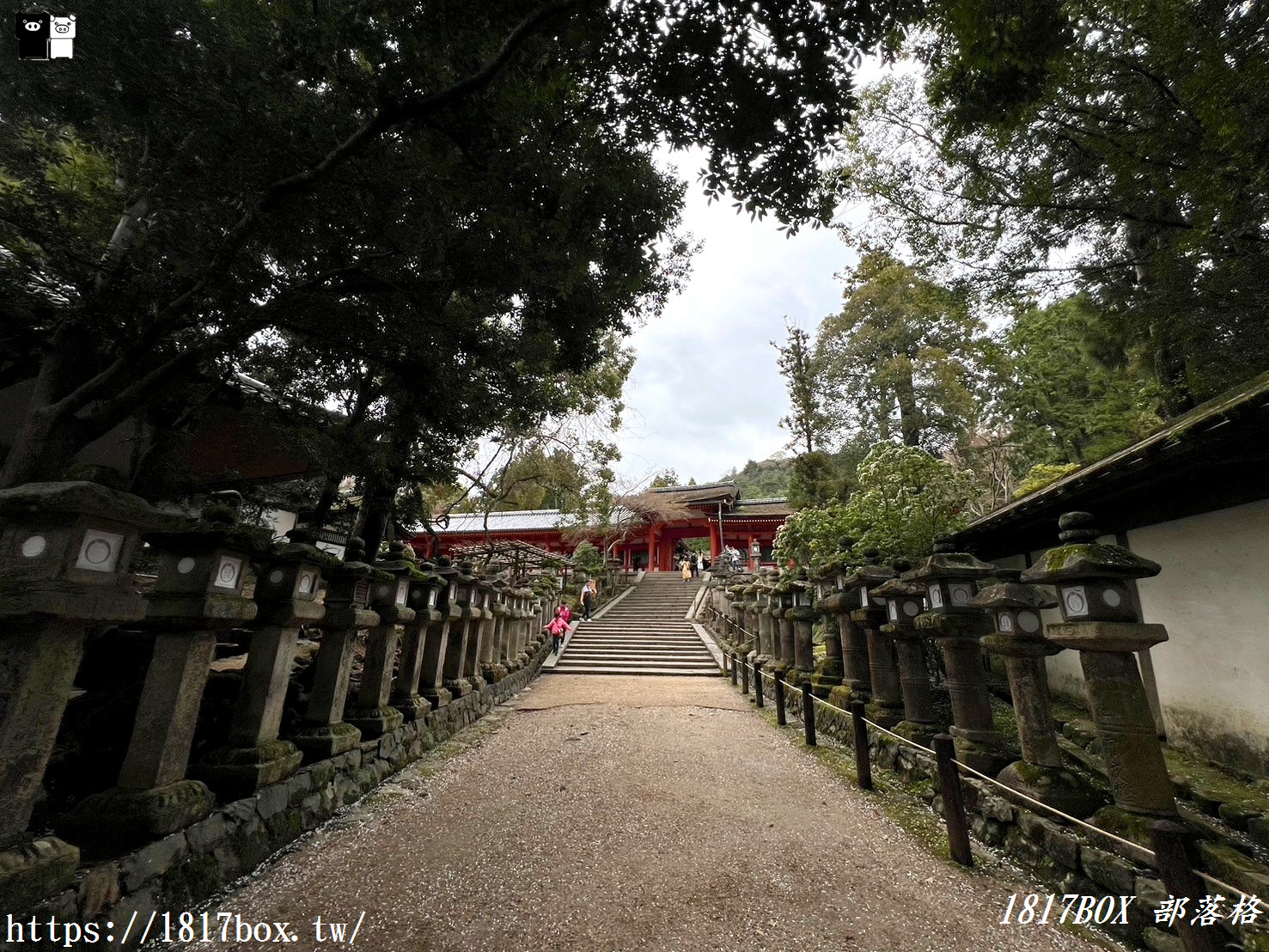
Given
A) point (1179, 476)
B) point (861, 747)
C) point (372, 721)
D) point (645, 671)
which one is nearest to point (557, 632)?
point (645, 671)

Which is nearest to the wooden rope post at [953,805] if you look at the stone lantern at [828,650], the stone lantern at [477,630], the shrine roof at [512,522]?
the stone lantern at [828,650]

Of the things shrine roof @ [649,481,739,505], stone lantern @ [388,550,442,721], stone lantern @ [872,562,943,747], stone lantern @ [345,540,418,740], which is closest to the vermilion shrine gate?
shrine roof @ [649,481,739,505]

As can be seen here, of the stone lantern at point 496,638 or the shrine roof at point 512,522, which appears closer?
the stone lantern at point 496,638

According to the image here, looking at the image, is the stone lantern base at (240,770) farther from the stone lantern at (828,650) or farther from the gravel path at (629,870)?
the stone lantern at (828,650)

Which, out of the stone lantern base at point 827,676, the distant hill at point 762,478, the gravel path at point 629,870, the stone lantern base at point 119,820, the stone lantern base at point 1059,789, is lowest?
the gravel path at point 629,870

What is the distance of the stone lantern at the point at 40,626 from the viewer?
7.07ft

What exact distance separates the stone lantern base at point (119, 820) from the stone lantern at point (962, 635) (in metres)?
5.27

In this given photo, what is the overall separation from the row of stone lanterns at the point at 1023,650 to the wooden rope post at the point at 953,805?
47 cm

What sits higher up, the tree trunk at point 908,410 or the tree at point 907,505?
the tree trunk at point 908,410

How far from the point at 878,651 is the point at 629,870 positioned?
3677 mm

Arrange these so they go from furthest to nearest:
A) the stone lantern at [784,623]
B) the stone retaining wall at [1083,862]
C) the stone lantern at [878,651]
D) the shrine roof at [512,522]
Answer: the shrine roof at [512,522], the stone lantern at [784,623], the stone lantern at [878,651], the stone retaining wall at [1083,862]

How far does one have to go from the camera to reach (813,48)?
356 cm

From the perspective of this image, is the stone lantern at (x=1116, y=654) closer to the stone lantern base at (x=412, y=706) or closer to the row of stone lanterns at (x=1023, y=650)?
the row of stone lanterns at (x=1023, y=650)

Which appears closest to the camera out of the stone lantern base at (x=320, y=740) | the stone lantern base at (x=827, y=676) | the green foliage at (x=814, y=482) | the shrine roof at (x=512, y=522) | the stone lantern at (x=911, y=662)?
the stone lantern base at (x=320, y=740)
